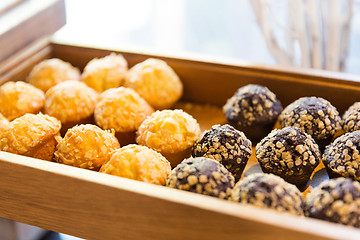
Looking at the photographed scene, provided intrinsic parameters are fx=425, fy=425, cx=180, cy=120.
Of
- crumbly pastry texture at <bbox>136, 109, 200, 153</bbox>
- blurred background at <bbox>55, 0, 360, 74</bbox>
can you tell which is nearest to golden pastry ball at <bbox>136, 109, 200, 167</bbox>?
crumbly pastry texture at <bbox>136, 109, 200, 153</bbox>

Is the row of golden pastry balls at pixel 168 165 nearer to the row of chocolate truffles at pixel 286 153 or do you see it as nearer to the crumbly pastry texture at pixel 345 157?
the row of chocolate truffles at pixel 286 153

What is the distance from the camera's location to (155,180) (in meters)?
1.04

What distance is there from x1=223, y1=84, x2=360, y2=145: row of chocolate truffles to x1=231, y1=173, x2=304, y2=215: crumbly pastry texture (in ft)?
1.30

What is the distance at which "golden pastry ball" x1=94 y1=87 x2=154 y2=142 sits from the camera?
1.33m

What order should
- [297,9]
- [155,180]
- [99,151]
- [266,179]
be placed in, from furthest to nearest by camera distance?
[297,9], [99,151], [155,180], [266,179]

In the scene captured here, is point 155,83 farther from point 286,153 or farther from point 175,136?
point 286,153

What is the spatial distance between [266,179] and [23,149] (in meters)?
0.67

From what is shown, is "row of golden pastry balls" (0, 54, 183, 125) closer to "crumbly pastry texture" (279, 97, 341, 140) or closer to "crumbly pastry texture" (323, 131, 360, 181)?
"crumbly pastry texture" (279, 97, 341, 140)

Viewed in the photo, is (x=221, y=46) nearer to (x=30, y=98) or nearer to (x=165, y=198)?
(x=30, y=98)

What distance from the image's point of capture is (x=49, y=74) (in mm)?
1543

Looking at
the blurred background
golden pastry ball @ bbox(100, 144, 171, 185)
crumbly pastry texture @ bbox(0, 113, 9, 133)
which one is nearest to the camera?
golden pastry ball @ bbox(100, 144, 171, 185)

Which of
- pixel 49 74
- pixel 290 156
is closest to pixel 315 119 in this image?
pixel 290 156

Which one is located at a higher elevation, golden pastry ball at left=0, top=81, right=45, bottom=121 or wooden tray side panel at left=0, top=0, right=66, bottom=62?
wooden tray side panel at left=0, top=0, right=66, bottom=62

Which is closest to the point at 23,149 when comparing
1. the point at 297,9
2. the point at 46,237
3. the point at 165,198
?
the point at 46,237
